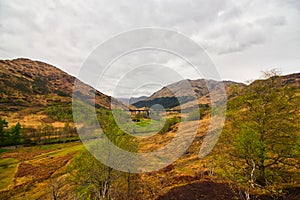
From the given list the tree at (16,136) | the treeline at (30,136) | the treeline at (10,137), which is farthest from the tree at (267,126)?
the treeline at (30,136)

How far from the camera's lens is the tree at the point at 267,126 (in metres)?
17.5

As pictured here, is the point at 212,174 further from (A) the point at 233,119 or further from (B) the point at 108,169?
(B) the point at 108,169

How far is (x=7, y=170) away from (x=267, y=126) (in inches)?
2619

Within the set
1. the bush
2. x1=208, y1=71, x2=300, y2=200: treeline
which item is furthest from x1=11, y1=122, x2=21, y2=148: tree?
x1=208, y1=71, x2=300, y2=200: treeline

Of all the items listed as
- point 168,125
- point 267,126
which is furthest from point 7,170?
point 267,126

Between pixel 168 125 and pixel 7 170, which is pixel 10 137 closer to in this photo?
pixel 7 170

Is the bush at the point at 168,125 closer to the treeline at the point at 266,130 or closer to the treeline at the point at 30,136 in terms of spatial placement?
the treeline at the point at 30,136

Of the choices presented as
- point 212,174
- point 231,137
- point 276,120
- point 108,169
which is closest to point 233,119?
point 231,137

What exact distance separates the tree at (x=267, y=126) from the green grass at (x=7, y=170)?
165 ft

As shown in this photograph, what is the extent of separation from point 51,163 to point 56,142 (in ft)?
155

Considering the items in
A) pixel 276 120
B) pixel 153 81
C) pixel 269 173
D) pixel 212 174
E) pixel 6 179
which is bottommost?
pixel 6 179

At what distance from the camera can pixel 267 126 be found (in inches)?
735

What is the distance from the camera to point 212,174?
97.2 ft

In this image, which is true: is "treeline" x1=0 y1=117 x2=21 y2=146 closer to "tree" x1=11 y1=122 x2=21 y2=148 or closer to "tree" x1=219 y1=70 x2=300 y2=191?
"tree" x1=11 y1=122 x2=21 y2=148
